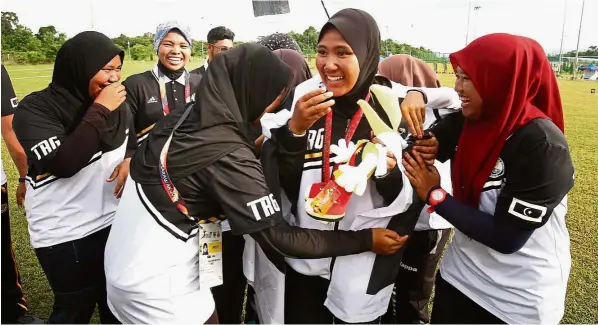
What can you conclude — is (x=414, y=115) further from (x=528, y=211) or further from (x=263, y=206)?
(x=263, y=206)

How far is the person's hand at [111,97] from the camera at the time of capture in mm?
2365

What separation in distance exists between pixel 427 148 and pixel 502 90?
380mm

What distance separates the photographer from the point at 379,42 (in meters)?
2.03

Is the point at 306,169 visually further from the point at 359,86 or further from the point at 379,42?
the point at 379,42

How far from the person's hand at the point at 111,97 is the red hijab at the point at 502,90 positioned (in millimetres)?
1738

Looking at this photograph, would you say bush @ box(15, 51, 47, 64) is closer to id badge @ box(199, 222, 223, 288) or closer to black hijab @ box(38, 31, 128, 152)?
black hijab @ box(38, 31, 128, 152)

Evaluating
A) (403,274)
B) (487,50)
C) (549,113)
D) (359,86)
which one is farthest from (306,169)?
(403,274)

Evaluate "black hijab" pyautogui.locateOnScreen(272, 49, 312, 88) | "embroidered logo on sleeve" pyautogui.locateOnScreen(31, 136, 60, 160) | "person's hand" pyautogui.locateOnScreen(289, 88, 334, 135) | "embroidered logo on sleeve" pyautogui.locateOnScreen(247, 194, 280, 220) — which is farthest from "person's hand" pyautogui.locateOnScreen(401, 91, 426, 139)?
"embroidered logo on sleeve" pyautogui.locateOnScreen(31, 136, 60, 160)

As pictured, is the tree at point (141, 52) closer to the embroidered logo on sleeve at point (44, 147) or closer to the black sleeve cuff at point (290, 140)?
the embroidered logo on sleeve at point (44, 147)

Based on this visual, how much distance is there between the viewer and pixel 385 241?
1810 mm

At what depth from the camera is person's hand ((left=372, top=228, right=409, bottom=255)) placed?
181 cm

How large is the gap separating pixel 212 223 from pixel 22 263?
3418 millimetres

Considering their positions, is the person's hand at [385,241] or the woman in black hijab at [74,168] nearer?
the person's hand at [385,241]

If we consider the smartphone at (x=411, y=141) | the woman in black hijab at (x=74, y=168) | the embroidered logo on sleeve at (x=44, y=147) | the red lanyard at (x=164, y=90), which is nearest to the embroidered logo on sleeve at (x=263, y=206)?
the smartphone at (x=411, y=141)
